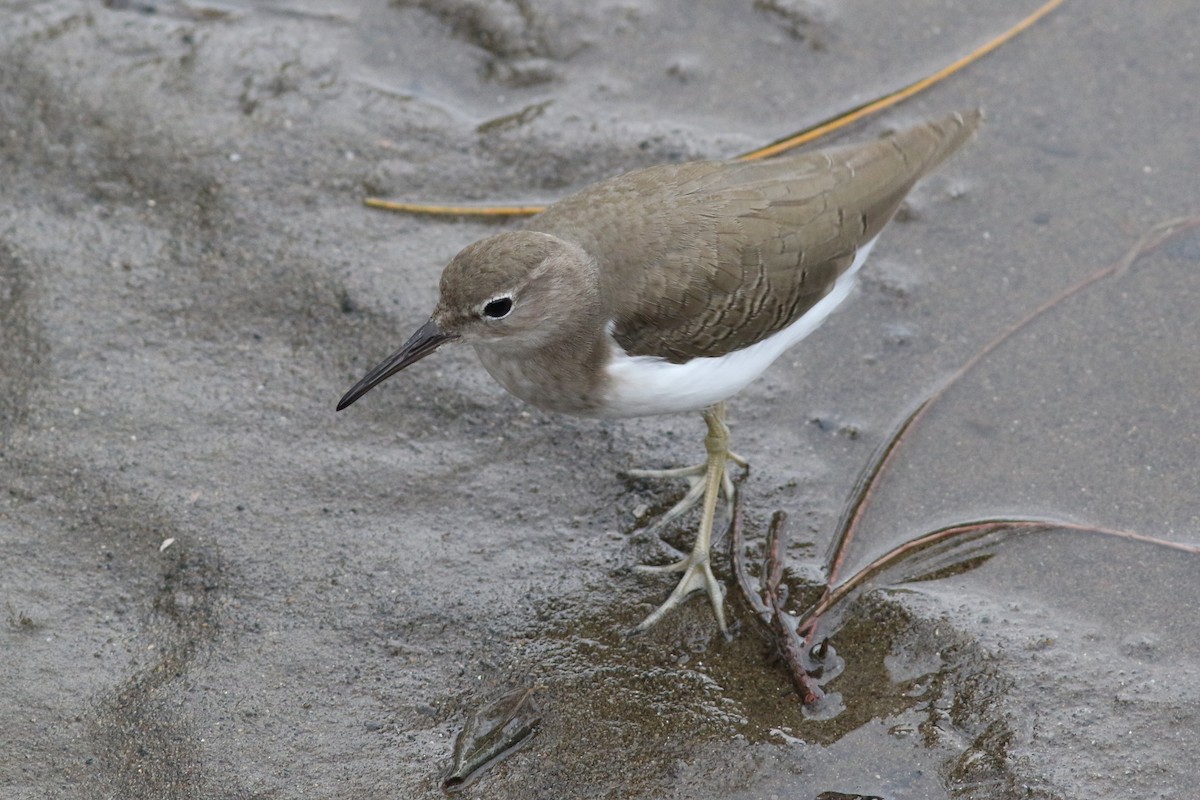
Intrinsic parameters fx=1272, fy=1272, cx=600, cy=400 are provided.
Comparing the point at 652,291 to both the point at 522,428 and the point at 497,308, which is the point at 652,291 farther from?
the point at 522,428

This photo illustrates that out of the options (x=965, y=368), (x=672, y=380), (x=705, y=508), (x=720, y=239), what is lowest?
(x=705, y=508)

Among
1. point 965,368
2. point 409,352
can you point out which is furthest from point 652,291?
point 965,368

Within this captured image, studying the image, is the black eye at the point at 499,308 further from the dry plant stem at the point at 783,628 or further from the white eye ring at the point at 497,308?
the dry plant stem at the point at 783,628

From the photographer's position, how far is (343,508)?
14.3ft

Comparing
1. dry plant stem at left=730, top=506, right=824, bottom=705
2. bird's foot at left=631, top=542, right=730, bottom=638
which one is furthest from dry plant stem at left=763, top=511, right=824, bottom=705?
bird's foot at left=631, top=542, right=730, bottom=638

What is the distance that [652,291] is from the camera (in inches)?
157

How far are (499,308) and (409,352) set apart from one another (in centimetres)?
33

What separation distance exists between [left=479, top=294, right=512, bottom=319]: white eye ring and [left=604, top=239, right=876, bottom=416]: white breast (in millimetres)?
362

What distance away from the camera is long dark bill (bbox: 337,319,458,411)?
13.2 feet

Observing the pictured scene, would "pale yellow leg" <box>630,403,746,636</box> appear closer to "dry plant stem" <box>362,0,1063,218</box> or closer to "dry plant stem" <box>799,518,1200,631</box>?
"dry plant stem" <box>799,518,1200,631</box>

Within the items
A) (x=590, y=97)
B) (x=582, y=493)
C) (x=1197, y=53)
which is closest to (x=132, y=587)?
(x=582, y=493)

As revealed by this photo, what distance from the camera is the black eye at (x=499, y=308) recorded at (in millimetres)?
3945

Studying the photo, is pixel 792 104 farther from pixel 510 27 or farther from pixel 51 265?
pixel 51 265

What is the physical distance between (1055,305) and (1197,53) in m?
1.74
